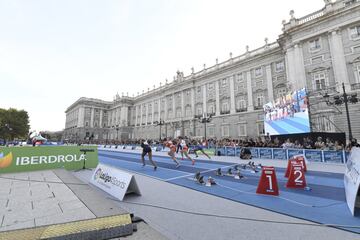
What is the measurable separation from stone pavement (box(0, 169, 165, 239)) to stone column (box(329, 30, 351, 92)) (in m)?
27.9

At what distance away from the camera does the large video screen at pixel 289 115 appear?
17.4 m

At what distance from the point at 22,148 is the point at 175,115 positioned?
134 ft

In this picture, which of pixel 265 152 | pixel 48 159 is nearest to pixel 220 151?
pixel 265 152

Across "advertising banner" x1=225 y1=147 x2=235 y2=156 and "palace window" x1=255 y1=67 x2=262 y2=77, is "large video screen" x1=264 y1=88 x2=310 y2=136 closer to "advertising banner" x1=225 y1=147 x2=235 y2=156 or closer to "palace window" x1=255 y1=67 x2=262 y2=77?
"advertising banner" x1=225 y1=147 x2=235 y2=156

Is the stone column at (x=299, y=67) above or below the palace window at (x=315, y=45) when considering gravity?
below

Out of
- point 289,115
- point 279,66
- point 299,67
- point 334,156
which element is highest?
point 279,66

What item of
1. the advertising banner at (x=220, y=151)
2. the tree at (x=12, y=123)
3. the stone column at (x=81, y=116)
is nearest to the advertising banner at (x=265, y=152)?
the advertising banner at (x=220, y=151)

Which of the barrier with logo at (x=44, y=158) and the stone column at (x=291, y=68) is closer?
the barrier with logo at (x=44, y=158)

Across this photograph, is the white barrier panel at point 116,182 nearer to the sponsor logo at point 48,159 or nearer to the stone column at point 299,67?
the sponsor logo at point 48,159

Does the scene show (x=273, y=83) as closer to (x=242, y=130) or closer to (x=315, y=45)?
(x=315, y=45)

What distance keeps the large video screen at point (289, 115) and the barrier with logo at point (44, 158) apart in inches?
687

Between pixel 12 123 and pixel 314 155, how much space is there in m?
59.7

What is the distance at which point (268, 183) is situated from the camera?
18.2 feet

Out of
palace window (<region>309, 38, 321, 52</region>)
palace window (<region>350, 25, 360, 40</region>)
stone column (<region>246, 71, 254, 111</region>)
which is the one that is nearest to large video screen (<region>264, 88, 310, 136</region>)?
palace window (<region>309, 38, 321, 52</region>)
